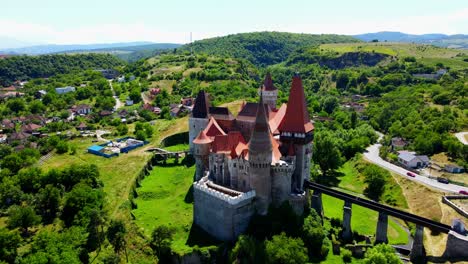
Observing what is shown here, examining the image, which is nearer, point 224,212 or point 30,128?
point 224,212

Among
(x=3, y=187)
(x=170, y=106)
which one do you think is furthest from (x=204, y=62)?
(x=3, y=187)

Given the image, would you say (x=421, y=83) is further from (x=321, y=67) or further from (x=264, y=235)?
(x=264, y=235)

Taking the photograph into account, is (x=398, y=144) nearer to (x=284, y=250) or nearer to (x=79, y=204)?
(x=284, y=250)

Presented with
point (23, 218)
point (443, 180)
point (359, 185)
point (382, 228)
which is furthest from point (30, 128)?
point (443, 180)

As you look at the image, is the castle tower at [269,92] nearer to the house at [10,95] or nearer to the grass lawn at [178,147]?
the grass lawn at [178,147]

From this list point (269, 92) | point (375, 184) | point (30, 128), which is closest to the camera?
point (375, 184)

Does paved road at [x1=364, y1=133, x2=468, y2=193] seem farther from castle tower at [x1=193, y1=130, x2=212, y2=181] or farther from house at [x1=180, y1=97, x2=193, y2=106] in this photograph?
house at [x1=180, y1=97, x2=193, y2=106]
